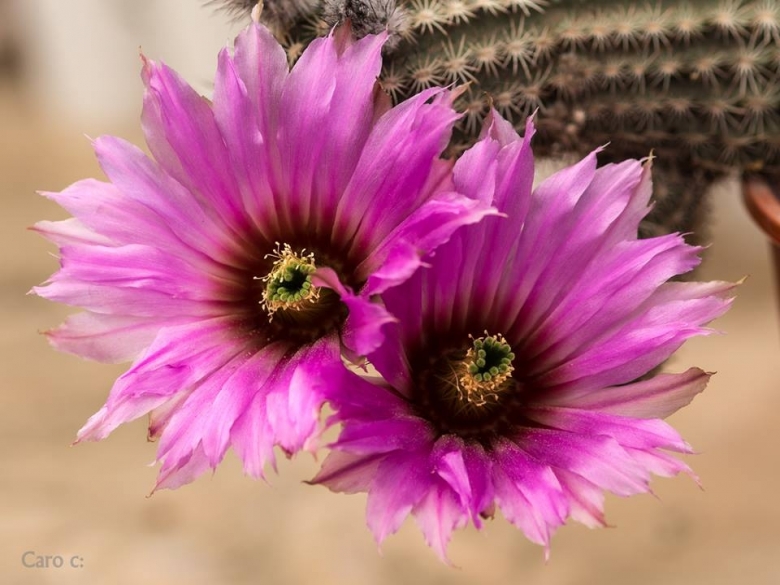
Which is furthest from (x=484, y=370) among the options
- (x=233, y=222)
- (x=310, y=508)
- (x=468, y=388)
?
(x=310, y=508)

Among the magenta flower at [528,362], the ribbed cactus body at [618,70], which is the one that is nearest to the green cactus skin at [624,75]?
the ribbed cactus body at [618,70]

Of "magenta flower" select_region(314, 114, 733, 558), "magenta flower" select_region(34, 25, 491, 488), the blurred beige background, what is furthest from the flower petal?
the blurred beige background

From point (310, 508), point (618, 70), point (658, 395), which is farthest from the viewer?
point (310, 508)

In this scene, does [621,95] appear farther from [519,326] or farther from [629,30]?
[519,326]

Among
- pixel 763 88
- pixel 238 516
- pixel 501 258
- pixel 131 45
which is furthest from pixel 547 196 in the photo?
pixel 131 45

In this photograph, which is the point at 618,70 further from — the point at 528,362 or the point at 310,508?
the point at 310,508

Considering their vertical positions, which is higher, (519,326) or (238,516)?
(519,326)
